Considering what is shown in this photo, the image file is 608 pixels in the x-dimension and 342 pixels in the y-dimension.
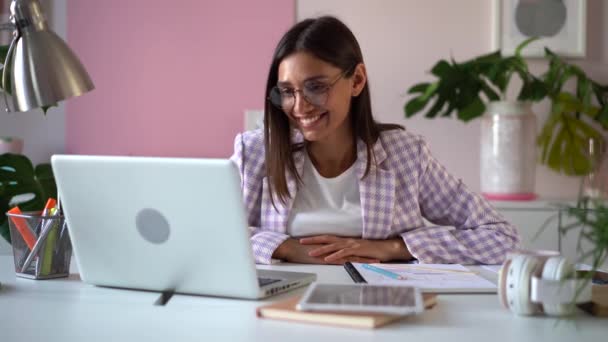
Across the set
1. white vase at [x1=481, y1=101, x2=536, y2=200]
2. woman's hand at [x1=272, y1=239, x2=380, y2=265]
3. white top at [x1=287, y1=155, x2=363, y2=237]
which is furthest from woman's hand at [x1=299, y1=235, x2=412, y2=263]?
white vase at [x1=481, y1=101, x2=536, y2=200]

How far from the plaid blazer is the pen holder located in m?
0.51

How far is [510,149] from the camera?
3.25 meters

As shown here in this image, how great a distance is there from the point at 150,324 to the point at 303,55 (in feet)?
3.26

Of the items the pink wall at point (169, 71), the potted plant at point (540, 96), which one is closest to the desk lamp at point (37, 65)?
the potted plant at point (540, 96)

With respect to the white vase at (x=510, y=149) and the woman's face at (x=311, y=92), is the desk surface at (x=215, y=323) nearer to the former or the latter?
the woman's face at (x=311, y=92)

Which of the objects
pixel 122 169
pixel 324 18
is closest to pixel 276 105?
pixel 324 18

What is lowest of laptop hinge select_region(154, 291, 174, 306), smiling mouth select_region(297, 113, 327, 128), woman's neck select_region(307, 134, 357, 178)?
laptop hinge select_region(154, 291, 174, 306)

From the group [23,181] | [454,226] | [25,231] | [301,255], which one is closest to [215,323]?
[25,231]

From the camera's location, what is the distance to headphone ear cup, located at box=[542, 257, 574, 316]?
104 cm

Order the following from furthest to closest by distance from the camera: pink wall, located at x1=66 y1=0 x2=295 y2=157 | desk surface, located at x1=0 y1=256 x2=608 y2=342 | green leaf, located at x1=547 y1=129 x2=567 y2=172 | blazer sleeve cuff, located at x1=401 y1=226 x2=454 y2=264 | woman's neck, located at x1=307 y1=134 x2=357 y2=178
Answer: pink wall, located at x1=66 y1=0 x2=295 y2=157 → green leaf, located at x1=547 y1=129 x2=567 y2=172 → woman's neck, located at x1=307 y1=134 x2=357 y2=178 → blazer sleeve cuff, located at x1=401 y1=226 x2=454 y2=264 → desk surface, located at x1=0 y1=256 x2=608 y2=342

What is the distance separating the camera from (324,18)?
196 centimetres

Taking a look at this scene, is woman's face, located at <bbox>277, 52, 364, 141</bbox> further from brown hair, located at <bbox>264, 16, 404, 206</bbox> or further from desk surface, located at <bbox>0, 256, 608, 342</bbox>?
desk surface, located at <bbox>0, 256, 608, 342</bbox>

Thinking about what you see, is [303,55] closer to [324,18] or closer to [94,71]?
[324,18]

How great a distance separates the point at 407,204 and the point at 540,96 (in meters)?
1.53
